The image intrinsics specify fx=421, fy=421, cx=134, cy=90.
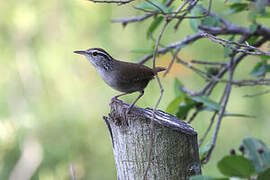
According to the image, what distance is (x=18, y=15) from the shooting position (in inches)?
234

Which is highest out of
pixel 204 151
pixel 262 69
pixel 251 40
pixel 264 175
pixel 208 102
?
pixel 251 40

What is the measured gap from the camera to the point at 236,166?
157 centimetres

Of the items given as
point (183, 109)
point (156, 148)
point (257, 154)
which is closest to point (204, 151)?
point (183, 109)

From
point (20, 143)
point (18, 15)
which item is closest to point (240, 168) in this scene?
point (20, 143)

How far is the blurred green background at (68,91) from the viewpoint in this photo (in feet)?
16.2

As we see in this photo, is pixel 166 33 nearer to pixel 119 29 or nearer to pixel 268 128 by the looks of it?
pixel 119 29

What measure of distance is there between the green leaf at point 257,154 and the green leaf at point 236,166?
0.09m

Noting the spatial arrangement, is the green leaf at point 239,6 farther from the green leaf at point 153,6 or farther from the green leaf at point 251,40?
the green leaf at point 153,6

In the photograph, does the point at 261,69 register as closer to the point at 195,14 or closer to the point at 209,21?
the point at 209,21

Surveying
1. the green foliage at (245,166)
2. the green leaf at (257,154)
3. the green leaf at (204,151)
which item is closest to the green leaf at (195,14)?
the green leaf at (204,151)

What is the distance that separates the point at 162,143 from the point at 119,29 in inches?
176

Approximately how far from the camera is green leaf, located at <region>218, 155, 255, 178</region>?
61.5 inches

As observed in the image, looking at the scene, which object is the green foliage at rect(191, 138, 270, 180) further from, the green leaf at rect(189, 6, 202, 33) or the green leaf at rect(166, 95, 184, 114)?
the green leaf at rect(189, 6, 202, 33)

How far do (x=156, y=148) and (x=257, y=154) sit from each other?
47 centimetres
